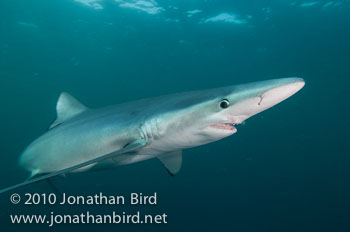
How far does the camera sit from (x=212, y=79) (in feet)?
128

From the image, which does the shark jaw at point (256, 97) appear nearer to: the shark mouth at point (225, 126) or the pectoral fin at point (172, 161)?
the shark mouth at point (225, 126)

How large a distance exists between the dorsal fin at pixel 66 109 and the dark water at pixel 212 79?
13.2 meters

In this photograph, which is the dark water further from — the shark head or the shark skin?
the shark head

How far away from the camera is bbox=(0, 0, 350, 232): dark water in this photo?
20.9 meters

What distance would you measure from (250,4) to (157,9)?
27.2ft

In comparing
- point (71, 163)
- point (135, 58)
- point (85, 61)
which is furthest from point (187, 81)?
point (71, 163)

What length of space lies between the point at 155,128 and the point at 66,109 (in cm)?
289


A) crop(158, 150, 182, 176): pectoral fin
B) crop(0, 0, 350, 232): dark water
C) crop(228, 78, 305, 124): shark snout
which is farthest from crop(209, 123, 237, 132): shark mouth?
crop(0, 0, 350, 232): dark water

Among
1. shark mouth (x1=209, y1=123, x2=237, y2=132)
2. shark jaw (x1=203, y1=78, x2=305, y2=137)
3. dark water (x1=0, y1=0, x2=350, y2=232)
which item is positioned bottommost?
shark mouth (x1=209, y1=123, x2=237, y2=132)

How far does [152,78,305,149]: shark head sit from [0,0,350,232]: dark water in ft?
50.8

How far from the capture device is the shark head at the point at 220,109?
222 centimetres

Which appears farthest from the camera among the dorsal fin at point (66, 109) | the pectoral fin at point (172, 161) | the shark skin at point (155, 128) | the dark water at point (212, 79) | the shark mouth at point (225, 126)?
the dark water at point (212, 79)

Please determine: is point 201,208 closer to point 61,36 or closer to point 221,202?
point 221,202

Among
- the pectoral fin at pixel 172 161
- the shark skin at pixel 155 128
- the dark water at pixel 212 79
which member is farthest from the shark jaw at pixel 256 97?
the dark water at pixel 212 79
